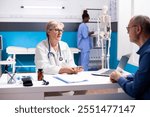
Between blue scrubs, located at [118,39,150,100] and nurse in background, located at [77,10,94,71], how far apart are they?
3978 mm

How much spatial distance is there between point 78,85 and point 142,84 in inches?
19.6

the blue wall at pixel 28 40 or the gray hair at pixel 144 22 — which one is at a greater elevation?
the gray hair at pixel 144 22

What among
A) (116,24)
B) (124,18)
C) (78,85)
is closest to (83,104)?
(78,85)

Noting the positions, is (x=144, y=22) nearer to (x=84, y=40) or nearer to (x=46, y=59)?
(x=46, y=59)

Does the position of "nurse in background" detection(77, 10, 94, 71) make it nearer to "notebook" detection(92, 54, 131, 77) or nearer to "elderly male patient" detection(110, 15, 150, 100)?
"notebook" detection(92, 54, 131, 77)

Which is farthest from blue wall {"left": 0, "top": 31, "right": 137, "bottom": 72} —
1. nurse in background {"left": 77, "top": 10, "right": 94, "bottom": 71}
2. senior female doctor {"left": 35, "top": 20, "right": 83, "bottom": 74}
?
senior female doctor {"left": 35, "top": 20, "right": 83, "bottom": 74}

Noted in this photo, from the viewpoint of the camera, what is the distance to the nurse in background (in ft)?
19.1

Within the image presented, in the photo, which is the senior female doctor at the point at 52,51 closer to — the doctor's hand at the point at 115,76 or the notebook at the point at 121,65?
the notebook at the point at 121,65

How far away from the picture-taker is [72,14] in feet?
20.9

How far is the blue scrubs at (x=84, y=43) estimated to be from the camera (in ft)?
19.1

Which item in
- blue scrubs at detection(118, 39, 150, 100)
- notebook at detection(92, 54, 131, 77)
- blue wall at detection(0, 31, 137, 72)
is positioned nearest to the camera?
blue scrubs at detection(118, 39, 150, 100)

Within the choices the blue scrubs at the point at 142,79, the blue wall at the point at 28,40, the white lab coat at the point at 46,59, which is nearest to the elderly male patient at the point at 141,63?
the blue scrubs at the point at 142,79

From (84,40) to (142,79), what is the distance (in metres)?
4.16

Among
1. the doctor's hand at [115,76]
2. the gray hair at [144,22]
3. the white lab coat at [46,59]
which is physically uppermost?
the gray hair at [144,22]
